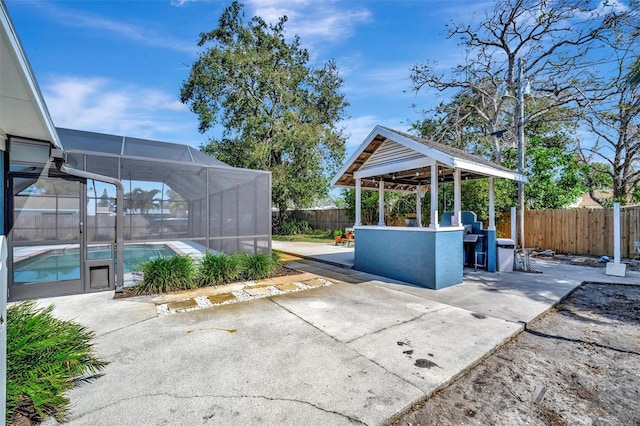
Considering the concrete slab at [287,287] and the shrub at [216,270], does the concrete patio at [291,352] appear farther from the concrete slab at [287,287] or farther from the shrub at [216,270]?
the shrub at [216,270]

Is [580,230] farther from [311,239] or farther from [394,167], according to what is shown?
[311,239]

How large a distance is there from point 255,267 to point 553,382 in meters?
5.30

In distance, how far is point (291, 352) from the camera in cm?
296

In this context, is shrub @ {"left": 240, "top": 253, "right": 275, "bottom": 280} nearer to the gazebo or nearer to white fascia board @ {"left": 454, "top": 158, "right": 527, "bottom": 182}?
the gazebo

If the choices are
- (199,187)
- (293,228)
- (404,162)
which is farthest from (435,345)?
(293,228)

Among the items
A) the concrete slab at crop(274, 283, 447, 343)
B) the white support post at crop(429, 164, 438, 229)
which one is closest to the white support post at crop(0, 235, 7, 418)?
the concrete slab at crop(274, 283, 447, 343)

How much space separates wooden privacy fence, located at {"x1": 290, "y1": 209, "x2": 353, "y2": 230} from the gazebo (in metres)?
9.97

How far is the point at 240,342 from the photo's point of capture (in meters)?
3.20

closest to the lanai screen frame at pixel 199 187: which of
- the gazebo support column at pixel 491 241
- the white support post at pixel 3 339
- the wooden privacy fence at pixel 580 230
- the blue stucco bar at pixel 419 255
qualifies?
the blue stucco bar at pixel 419 255

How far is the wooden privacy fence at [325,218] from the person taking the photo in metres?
18.4

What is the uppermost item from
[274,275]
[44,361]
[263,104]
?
[263,104]

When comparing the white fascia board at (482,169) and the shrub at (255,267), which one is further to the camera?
the shrub at (255,267)

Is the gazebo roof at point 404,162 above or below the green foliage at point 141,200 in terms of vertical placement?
above

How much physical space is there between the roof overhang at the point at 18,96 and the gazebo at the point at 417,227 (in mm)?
5692
